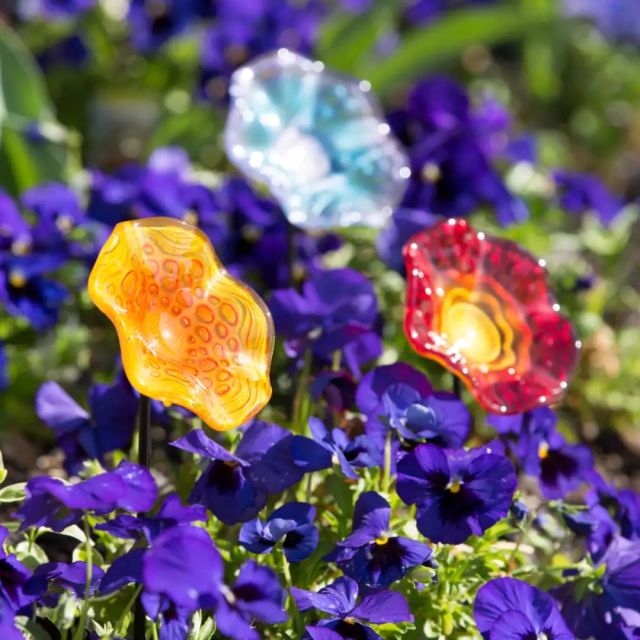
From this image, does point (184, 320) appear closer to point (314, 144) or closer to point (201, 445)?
point (201, 445)

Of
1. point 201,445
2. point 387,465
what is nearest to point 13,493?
point 201,445

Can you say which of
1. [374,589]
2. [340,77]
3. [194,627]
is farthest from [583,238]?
[194,627]

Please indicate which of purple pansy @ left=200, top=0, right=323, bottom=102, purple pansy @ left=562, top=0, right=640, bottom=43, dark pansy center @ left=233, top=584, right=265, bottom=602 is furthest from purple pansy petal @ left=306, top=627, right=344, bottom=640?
purple pansy @ left=562, top=0, right=640, bottom=43

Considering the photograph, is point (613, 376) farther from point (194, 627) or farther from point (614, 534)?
point (194, 627)

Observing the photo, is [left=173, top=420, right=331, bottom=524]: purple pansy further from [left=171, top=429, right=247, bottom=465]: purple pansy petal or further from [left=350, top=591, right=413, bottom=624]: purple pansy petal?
[left=350, top=591, right=413, bottom=624]: purple pansy petal

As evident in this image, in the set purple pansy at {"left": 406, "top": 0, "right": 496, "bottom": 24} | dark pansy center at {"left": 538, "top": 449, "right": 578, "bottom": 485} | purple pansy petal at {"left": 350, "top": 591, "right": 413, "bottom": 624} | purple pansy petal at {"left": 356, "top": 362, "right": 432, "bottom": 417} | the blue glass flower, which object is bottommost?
purple pansy at {"left": 406, "top": 0, "right": 496, "bottom": 24}

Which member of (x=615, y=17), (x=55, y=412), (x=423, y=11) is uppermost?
(x=55, y=412)
